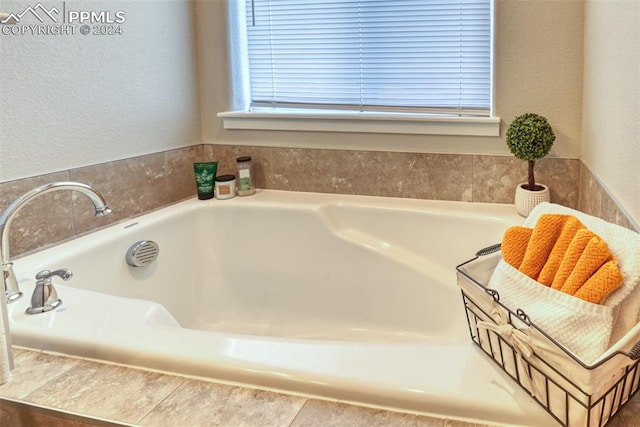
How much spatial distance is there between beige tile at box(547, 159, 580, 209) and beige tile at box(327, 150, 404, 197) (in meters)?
0.50

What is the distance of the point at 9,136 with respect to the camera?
1.44m

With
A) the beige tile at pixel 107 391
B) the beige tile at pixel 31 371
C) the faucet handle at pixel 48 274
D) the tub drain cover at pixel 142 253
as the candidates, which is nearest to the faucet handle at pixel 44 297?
the faucet handle at pixel 48 274

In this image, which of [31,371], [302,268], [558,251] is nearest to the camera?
[558,251]

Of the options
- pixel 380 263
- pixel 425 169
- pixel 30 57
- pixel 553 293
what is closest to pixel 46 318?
pixel 30 57

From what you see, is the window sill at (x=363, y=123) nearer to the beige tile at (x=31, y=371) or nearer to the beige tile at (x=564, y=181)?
the beige tile at (x=564, y=181)

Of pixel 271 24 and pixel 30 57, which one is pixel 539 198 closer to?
pixel 271 24

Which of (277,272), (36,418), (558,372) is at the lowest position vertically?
(277,272)

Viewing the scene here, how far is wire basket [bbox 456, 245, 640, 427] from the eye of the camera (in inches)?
25.9

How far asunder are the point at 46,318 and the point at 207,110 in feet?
4.26

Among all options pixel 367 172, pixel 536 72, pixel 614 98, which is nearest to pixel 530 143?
pixel 536 72

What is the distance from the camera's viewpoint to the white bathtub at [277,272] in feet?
3.75

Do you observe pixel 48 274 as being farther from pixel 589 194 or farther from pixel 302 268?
pixel 589 194

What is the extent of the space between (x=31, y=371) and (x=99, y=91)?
1.03m

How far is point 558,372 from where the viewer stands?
688mm
